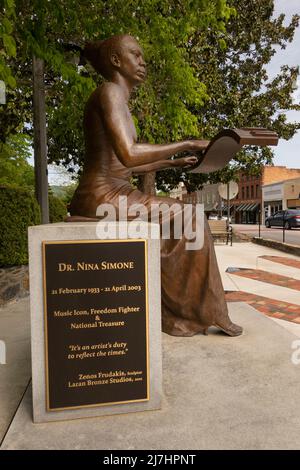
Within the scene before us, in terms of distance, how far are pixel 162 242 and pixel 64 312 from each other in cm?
125

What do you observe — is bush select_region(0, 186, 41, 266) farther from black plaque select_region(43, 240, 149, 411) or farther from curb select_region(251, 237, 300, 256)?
curb select_region(251, 237, 300, 256)

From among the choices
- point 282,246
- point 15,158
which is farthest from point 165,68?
point 15,158

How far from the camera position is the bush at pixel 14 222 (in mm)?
5812

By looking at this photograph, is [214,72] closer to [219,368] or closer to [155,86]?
[155,86]

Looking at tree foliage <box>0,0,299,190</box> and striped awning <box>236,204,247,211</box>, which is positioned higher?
tree foliage <box>0,0,299,190</box>

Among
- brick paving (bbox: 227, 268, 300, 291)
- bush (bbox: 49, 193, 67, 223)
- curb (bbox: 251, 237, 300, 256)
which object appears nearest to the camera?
brick paving (bbox: 227, 268, 300, 291)

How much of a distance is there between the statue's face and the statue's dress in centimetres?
48

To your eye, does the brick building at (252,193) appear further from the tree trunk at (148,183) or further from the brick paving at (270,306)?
the brick paving at (270,306)

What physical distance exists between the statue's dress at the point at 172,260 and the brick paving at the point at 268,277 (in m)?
4.63

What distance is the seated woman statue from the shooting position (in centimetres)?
277

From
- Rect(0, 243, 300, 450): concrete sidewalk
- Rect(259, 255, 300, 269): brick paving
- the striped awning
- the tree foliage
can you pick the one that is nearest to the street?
the tree foliage

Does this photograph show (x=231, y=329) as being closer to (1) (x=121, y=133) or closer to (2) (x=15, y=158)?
(1) (x=121, y=133)

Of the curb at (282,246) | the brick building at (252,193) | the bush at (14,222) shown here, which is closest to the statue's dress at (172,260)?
the bush at (14,222)

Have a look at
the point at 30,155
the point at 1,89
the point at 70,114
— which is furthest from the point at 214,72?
the point at 1,89
